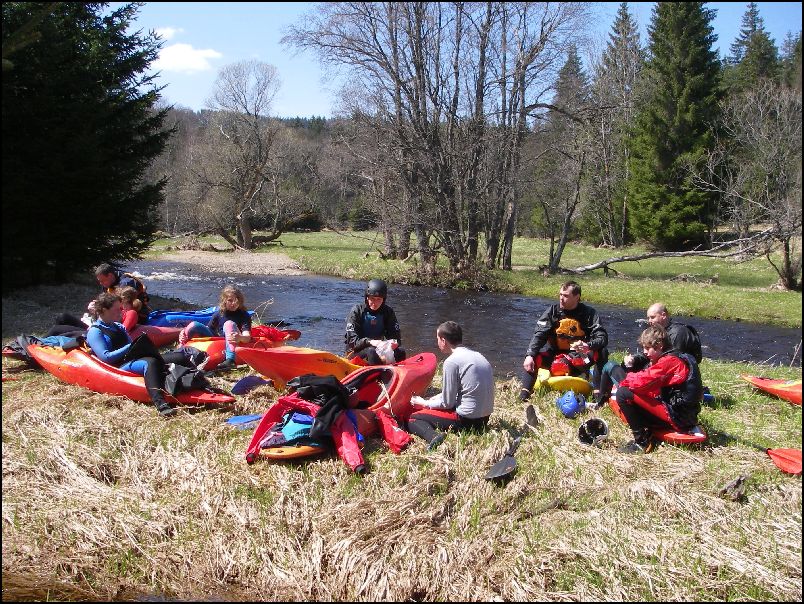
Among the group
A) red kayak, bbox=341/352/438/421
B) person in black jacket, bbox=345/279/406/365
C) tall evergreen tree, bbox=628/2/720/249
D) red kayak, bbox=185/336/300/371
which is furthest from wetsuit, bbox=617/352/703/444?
tall evergreen tree, bbox=628/2/720/249

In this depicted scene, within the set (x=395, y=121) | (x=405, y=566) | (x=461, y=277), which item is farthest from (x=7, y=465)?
(x=395, y=121)

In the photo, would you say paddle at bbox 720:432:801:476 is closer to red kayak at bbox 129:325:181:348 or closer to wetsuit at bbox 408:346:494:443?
wetsuit at bbox 408:346:494:443

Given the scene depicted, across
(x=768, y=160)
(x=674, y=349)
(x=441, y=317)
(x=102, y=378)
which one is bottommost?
(x=441, y=317)

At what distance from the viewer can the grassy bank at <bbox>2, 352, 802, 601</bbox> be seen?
397 centimetres

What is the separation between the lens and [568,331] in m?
6.91

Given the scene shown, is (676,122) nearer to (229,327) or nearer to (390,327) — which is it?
(390,327)

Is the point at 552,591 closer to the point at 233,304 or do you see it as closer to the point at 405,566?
the point at 405,566

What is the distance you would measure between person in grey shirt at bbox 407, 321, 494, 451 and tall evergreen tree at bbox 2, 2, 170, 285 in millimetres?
3526

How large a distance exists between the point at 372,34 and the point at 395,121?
8.52 ft

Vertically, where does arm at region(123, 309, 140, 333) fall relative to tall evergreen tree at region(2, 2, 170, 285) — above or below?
below

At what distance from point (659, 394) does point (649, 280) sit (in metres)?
14.8

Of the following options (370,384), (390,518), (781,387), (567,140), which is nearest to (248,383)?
(370,384)

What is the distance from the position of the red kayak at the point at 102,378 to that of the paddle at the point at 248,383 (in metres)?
0.33

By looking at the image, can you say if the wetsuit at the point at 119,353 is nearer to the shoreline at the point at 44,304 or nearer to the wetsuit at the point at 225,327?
the shoreline at the point at 44,304
